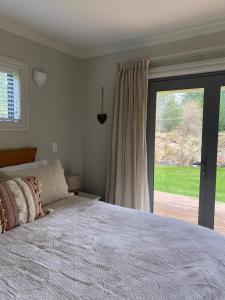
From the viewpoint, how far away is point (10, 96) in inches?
101

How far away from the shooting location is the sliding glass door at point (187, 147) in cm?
253

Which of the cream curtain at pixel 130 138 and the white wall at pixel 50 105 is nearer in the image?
the white wall at pixel 50 105

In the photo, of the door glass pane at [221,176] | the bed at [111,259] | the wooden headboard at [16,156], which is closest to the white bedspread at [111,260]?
the bed at [111,259]

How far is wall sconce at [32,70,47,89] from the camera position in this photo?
2.70 metres

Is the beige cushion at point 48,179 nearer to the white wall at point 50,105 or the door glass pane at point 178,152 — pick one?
the white wall at point 50,105

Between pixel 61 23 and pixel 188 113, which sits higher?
pixel 61 23

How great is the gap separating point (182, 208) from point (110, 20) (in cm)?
221

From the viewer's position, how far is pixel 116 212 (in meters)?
2.01

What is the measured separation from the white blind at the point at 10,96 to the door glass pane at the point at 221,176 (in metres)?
2.17

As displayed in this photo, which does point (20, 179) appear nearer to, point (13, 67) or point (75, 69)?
point (13, 67)

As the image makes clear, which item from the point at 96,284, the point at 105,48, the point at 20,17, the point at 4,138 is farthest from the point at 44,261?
the point at 105,48

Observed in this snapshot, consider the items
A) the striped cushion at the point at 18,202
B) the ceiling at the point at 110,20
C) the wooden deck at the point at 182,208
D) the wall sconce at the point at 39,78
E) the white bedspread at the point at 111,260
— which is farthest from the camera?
the wall sconce at the point at 39,78

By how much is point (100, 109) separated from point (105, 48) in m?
0.78

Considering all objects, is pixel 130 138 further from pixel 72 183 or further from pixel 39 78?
pixel 39 78
